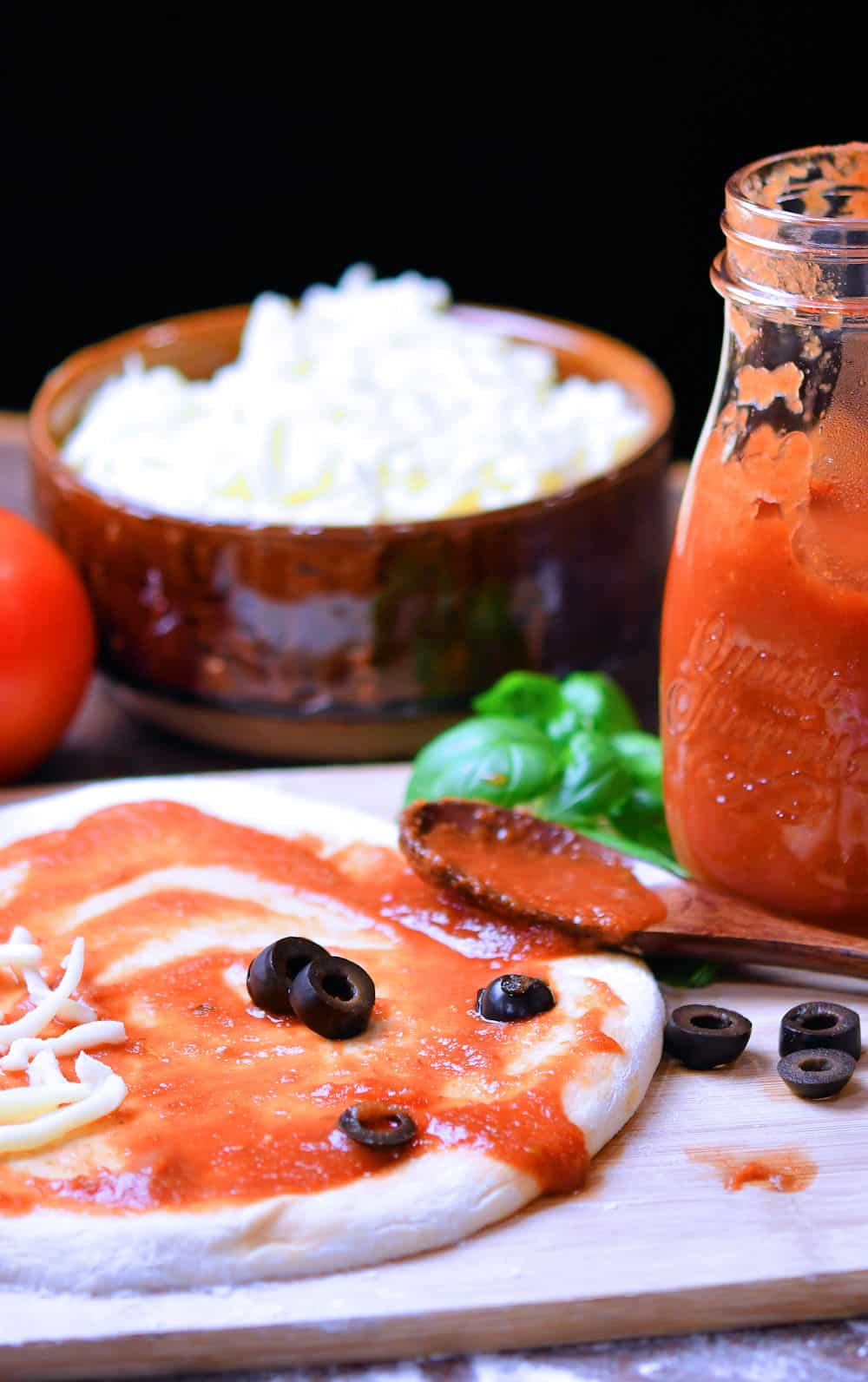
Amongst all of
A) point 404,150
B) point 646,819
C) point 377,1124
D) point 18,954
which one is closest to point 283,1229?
point 377,1124

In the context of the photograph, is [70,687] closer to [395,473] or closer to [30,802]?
[30,802]

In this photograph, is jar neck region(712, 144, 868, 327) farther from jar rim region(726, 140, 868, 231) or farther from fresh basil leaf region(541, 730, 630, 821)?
fresh basil leaf region(541, 730, 630, 821)

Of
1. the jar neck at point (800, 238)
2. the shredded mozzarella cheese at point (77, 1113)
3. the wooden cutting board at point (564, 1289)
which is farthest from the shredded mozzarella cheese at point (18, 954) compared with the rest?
the jar neck at point (800, 238)

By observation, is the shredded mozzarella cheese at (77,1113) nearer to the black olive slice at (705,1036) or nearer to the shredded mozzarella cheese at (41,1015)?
the shredded mozzarella cheese at (41,1015)

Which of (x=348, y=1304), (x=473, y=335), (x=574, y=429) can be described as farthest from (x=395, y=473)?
(x=348, y=1304)

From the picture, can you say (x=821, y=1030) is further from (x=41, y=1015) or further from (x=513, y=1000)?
(x=41, y=1015)
